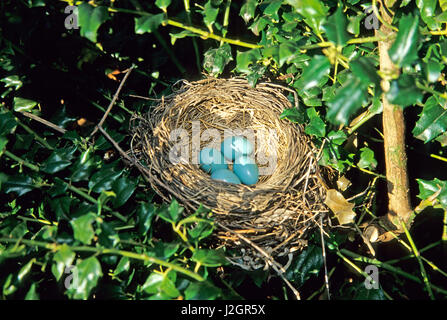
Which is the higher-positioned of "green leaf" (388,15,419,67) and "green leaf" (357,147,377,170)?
"green leaf" (357,147,377,170)

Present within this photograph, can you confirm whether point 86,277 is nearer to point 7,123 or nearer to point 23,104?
point 7,123

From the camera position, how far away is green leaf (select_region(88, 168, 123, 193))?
121 centimetres

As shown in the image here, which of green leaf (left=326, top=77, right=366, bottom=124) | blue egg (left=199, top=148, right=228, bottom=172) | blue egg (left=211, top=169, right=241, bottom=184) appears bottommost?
green leaf (left=326, top=77, right=366, bottom=124)

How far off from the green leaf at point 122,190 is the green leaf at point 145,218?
0.10 m

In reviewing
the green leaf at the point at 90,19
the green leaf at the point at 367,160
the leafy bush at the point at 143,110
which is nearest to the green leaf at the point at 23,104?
the leafy bush at the point at 143,110

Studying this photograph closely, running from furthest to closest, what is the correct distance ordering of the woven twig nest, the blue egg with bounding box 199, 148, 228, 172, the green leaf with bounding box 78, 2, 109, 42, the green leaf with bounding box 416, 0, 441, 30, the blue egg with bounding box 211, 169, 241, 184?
1. the blue egg with bounding box 199, 148, 228, 172
2. the blue egg with bounding box 211, 169, 241, 184
3. the woven twig nest
4. the green leaf with bounding box 416, 0, 441, 30
5. the green leaf with bounding box 78, 2, 109, 42

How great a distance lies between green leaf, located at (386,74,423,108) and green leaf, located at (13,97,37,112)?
4.08 ft

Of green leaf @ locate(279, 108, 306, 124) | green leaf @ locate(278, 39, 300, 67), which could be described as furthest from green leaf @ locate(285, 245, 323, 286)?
green leaf @ locate(278, 39, 300, 67)

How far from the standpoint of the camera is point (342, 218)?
138 cm

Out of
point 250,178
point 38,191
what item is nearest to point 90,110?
point 38,191

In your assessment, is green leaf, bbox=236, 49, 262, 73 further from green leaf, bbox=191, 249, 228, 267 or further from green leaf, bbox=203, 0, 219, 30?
green leaf, bbox=191, 249, 228, 267

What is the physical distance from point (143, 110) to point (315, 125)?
0.72 meters

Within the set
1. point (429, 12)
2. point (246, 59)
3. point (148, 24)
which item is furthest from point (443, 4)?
point (148, 24)

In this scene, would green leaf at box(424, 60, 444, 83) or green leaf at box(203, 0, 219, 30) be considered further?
green leaf at box(203, 0, 219, 30)
